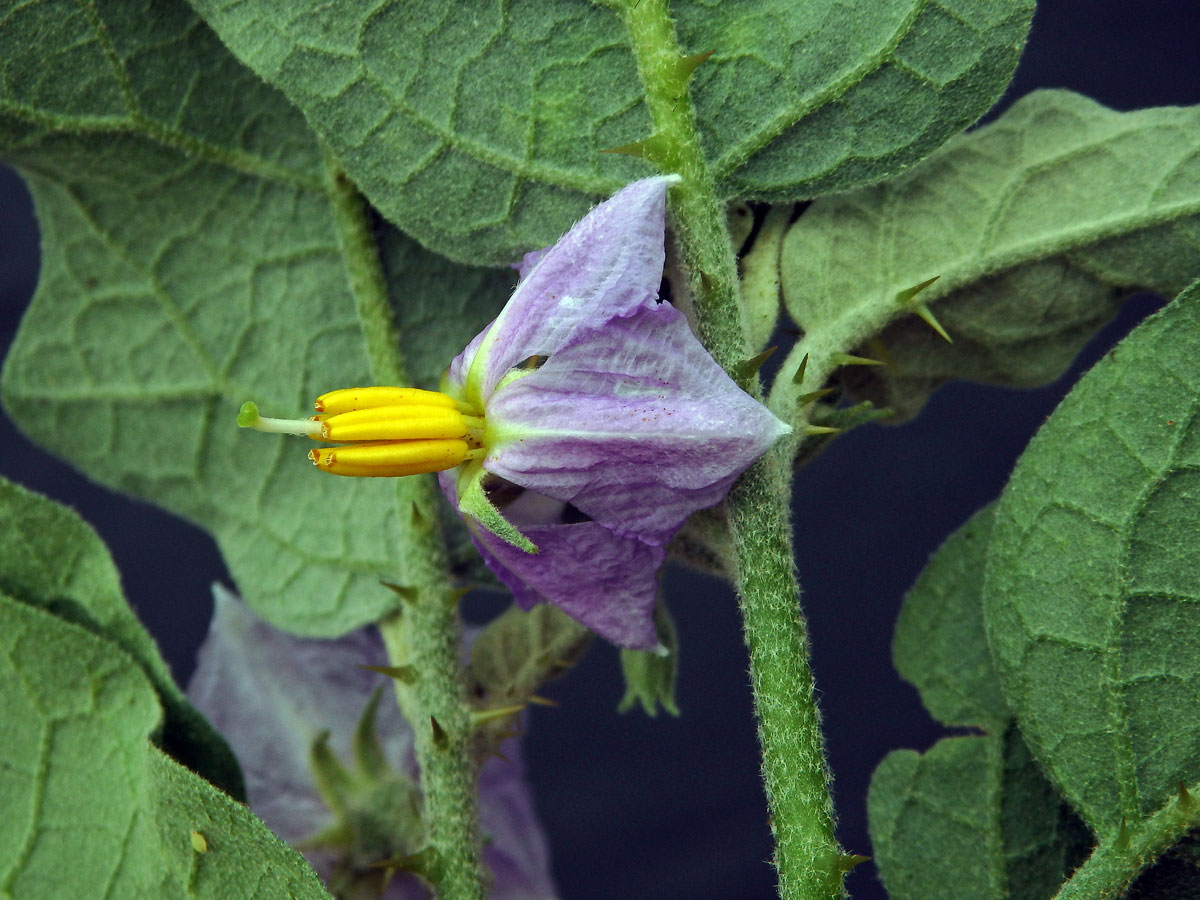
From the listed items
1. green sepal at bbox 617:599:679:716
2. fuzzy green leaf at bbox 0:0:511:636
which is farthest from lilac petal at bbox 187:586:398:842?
green sepal at bbox 617:599:679:716

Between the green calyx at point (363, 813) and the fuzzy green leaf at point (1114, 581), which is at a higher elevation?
the fuzzy green leaf at point (1114, 581)

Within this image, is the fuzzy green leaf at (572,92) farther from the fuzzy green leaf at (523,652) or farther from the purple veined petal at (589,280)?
the fuzzy green leaf at (523,652)

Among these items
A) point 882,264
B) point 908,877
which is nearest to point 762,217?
point 882,264

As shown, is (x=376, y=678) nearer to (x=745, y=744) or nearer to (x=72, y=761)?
(x=72, y=761)

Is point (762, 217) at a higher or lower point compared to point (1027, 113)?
lower

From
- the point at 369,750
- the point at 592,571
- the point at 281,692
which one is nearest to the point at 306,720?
the point at 281,692

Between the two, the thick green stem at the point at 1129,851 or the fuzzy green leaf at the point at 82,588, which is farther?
the fuzzy green leaf at the point at 82,588

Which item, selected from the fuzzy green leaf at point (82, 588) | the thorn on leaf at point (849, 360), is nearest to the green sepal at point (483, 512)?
the thorn on leaf at point (849, 360)
